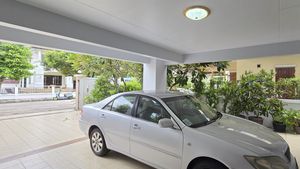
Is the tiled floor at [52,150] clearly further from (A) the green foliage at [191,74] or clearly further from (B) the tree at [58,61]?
(B) the tree at [58,61]

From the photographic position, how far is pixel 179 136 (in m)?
2.40

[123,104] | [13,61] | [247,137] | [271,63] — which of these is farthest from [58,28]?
[13,61]

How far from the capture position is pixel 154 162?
264 cm

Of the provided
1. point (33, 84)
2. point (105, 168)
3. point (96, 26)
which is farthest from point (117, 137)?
point (33, 84)

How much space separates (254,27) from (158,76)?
3.28m

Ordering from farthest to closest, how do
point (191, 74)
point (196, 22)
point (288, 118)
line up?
point (191, 74) → point (288, 118) → point (196, 22)

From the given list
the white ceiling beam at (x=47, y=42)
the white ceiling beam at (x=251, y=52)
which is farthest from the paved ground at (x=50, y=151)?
the white ceiling beam at (x=251, y=52)

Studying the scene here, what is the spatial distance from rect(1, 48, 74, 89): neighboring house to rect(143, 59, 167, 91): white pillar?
16992 mm

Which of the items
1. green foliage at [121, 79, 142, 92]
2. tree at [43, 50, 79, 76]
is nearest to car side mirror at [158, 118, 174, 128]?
green foliage at [121, 79, 142, 92]

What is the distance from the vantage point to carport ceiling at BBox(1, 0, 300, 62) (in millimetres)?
2379

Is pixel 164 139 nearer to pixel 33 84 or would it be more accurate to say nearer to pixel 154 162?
pixel 154 162

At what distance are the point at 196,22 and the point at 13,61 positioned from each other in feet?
49.7

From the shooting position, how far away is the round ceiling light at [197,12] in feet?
8.02

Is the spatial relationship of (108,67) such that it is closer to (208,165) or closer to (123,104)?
(123,104)
